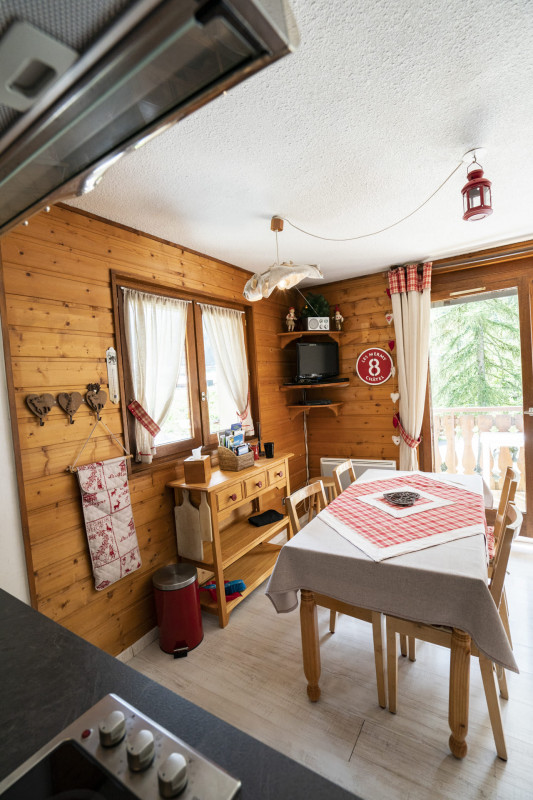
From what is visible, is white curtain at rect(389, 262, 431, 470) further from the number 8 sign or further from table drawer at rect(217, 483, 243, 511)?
table drawer at rect(217, 483, 243, 511)

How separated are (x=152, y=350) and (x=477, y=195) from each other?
1.91 meters

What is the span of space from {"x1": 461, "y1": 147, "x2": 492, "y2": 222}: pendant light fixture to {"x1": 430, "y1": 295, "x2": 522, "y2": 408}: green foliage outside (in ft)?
6.39

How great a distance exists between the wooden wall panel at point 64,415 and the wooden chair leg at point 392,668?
4.60ft

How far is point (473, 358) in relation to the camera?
3.65 metres

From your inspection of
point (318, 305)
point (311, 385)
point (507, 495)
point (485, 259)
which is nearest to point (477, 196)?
point (507, 495)

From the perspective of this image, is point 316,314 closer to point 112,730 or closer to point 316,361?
point 316,361

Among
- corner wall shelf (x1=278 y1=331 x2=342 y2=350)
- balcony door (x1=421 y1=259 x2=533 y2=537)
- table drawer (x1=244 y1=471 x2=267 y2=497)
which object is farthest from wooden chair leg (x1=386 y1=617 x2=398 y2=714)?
corner wall shelf (x1=278 y1=331 x2=342 y2=350)

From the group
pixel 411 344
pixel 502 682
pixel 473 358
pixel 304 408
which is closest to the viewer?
pixel 502 682

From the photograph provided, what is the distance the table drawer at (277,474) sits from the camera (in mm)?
2873

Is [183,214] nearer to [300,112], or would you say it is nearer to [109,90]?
[300,112]

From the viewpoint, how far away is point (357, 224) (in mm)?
2443

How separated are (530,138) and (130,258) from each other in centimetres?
208

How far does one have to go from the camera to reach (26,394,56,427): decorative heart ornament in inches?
66.7

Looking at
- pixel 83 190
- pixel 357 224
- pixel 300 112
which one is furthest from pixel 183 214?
pixel 83 190
